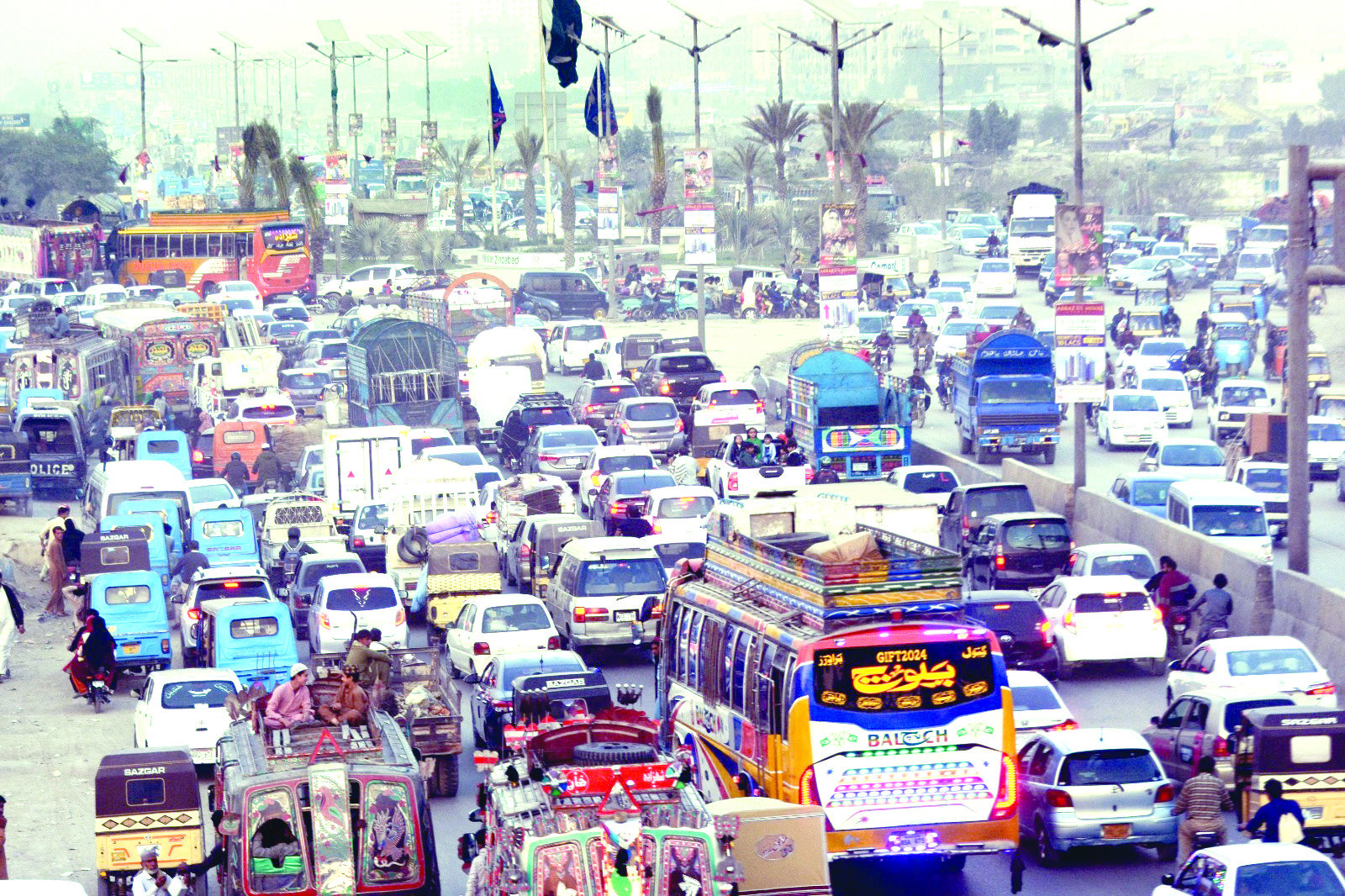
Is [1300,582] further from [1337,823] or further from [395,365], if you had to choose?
[395,365]

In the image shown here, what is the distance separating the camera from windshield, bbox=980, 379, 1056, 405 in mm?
42312

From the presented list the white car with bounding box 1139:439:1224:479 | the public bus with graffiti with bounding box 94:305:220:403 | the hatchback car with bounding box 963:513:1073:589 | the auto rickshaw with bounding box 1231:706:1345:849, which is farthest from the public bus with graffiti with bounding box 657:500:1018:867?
the public bus with graffiti with bounding box 94:305:220:403

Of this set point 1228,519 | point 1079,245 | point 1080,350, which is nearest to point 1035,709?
point 1228,519

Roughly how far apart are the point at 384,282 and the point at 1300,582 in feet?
194

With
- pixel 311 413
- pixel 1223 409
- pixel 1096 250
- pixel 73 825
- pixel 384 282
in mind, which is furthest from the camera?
pixel 384 282

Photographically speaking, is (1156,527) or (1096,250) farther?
(1096,250)

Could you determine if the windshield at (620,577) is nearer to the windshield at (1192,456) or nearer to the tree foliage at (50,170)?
the windshield at (1192,456)

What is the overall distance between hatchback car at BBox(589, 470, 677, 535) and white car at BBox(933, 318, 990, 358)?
991 inches

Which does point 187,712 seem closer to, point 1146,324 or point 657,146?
point 1146,324

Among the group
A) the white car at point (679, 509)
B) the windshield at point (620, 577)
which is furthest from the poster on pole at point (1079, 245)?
the windshield at point (620, 577)

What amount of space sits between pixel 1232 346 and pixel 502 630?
34907 mm

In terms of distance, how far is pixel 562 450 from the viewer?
4050cm

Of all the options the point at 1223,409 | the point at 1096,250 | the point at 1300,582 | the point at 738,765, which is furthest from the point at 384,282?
the point at 738,765

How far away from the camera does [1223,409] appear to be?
43.7m
